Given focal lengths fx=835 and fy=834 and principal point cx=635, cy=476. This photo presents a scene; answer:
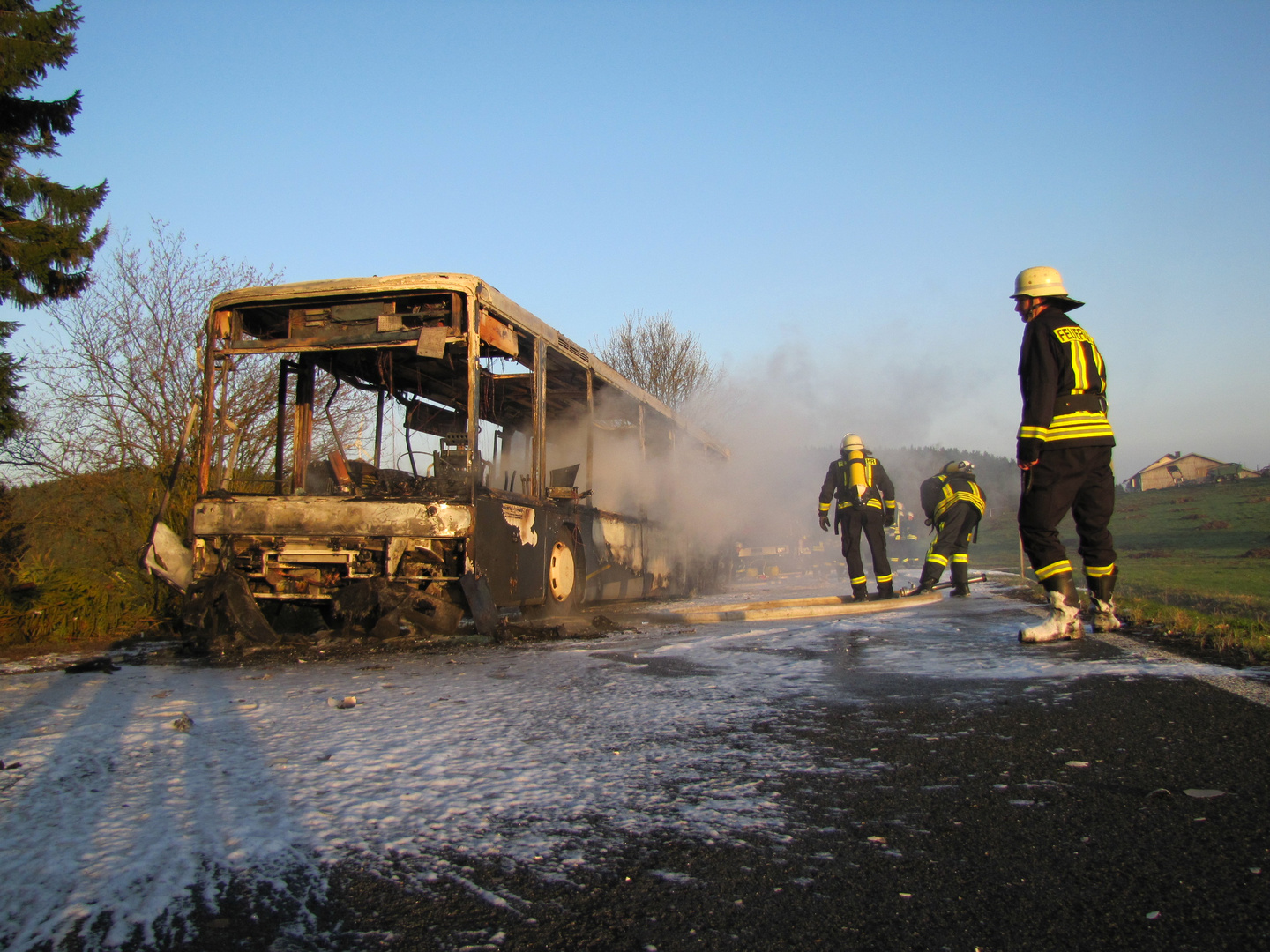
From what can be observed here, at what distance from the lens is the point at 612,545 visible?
31.8ft

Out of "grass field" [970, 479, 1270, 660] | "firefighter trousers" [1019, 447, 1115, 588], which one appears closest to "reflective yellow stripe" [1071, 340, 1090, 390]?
"firefighter trousers" [1019, 447, 1115, 588]

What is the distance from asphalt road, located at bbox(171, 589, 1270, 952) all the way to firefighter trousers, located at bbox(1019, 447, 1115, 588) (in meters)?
2.02

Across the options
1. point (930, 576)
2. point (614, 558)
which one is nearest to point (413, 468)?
point (614, 558)

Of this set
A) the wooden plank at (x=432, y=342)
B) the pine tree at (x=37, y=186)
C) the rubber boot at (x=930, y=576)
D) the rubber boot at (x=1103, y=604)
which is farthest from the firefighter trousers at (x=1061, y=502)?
the pine tree at (x=37, y=186)

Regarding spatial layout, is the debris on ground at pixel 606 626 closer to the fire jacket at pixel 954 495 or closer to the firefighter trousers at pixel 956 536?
the firefighter trousers at pixel 956 536

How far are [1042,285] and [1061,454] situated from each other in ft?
3.68

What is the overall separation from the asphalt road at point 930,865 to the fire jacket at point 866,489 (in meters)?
6.20

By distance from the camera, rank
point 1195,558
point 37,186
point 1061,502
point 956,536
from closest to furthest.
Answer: point 1061,502
point 956,536
point 37,186
point 1195,558

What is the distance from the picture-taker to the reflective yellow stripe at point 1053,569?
15.7 feet

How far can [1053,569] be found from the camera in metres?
4.84

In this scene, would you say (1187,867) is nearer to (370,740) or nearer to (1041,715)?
(1041,715)

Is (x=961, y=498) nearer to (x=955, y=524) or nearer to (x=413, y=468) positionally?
(x=955, y=524)

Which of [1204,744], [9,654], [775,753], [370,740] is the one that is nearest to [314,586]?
[9,654]

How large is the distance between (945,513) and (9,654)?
921 cm
